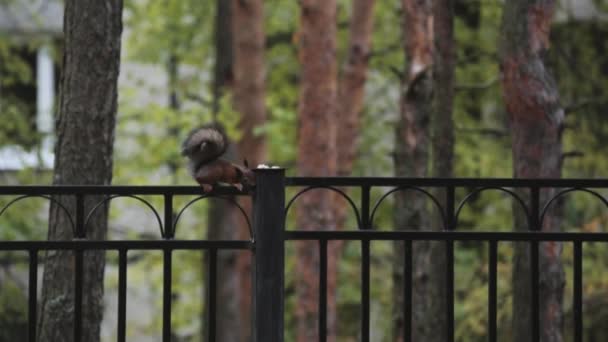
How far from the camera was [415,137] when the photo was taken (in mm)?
13992

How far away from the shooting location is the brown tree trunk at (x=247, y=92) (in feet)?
65.4

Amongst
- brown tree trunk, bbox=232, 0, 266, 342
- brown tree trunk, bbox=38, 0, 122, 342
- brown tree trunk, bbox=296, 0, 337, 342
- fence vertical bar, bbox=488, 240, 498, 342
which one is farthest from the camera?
brown tree trunk, bbox=232, 0, 266, 342

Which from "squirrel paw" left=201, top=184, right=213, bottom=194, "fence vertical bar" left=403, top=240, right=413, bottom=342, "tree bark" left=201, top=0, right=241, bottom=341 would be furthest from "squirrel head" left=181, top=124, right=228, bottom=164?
"tree bark" left=201, top=0, right=241, bottom=341

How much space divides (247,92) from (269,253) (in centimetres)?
1347

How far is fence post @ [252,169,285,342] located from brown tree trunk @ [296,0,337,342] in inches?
371

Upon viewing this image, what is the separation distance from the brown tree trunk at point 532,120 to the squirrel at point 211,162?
119 inches

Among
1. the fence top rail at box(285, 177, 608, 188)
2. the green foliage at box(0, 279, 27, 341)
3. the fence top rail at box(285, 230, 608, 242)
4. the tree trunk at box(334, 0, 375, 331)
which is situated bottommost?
the green foliage at box(0, 279, 27, 341)

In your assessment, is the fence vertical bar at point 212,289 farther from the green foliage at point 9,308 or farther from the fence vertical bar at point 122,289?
the green foliage at point 9,308

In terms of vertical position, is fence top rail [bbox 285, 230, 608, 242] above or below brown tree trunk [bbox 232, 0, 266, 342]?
below

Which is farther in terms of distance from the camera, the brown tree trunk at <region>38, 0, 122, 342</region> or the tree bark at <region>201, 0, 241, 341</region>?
the tree bark at <region>201, 0, 241, 341</region>

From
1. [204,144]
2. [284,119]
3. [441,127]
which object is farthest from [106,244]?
[284,119]

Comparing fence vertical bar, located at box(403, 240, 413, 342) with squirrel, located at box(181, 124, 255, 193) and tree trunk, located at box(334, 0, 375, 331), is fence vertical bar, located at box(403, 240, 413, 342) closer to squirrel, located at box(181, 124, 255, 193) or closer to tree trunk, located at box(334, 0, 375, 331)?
squirrel, located at box(181, 124, 255, 193)


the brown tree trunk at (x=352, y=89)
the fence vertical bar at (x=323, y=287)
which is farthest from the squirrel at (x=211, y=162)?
the brown tree trunk at (x=352, y=89)

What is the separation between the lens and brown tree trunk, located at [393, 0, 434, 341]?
1372cm
